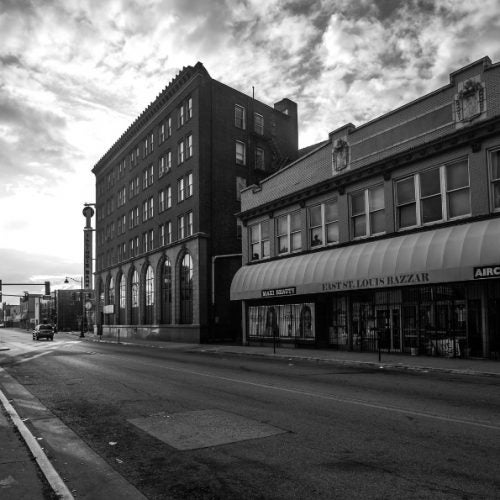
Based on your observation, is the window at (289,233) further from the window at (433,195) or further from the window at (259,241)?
the window at (433,195)

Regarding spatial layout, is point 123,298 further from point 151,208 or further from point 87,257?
point 151,208

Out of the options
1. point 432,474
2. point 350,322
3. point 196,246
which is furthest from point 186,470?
Result: point 196,246

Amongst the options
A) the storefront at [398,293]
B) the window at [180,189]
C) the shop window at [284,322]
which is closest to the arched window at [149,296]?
the window at [180,189]

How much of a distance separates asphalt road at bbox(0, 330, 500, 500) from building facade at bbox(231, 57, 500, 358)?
22.4 ft

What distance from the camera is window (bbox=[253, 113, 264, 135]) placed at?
45925 mm

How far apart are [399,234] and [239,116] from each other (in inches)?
1002

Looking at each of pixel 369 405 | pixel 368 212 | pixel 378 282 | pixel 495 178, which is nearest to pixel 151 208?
pixel 368 212

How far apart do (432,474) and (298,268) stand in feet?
71.2

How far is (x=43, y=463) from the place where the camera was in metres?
5.80

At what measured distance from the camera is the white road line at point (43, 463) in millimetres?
4902

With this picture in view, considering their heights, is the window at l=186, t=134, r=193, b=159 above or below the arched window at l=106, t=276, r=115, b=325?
above

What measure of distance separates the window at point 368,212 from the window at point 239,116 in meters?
21.0

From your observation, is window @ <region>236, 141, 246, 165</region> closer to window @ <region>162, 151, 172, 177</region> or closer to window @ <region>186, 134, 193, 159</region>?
window @ <region>186, 134, 193, 159</region>

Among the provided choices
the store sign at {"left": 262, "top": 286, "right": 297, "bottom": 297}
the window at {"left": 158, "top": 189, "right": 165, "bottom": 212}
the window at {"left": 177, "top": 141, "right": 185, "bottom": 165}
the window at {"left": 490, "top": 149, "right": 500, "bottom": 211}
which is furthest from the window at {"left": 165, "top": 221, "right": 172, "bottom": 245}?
the window at {"left": 490, "top": 149, "right": 500, "bottom": 211}
